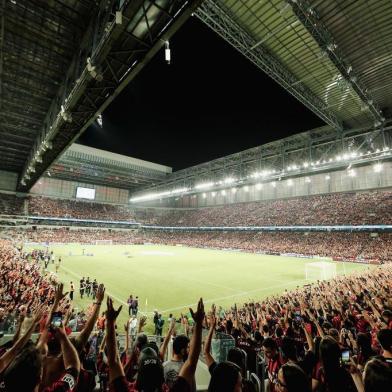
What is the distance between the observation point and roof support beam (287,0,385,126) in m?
11.2

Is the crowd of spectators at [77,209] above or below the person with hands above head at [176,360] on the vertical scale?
above

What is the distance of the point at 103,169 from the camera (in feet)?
203

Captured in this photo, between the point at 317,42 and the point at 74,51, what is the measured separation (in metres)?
12.6

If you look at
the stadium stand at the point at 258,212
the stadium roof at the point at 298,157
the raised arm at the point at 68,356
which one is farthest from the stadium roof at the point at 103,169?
the raised arm at the point at 68,356

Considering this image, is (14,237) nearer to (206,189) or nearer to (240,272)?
(206,189)

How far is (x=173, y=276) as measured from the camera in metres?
23.8

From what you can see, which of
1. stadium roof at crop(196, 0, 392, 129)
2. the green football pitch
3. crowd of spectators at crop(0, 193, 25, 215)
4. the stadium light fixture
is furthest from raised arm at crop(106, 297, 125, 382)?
crowd of spectators at crop(0, 193, 25, 215)

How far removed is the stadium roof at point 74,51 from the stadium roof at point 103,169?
124ft

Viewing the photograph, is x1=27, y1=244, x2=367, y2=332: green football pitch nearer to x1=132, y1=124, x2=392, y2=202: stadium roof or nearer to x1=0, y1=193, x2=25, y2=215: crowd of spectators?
x1=132, y1=124, x2=392, y2=202: stadium roof

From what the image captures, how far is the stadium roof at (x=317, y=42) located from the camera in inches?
452

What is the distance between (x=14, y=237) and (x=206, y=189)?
124 feet

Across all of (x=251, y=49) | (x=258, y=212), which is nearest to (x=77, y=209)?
(x=258, y=212)

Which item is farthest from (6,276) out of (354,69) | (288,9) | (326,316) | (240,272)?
(354,69)

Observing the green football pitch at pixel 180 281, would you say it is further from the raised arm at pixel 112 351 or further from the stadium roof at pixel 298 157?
the stadium roof at pixel 298 157
